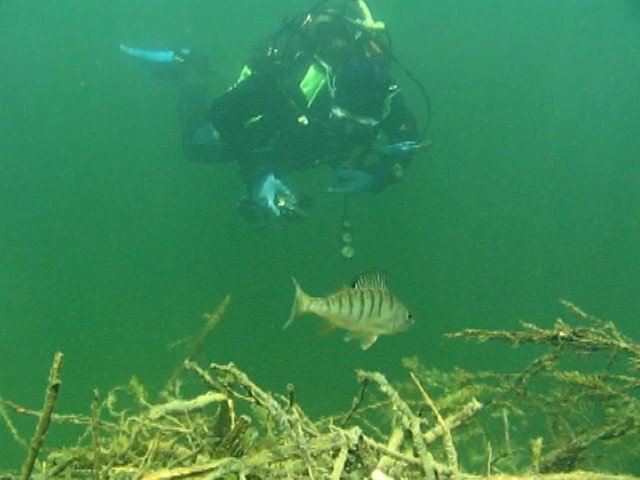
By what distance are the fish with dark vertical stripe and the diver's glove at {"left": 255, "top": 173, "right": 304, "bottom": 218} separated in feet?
12.7

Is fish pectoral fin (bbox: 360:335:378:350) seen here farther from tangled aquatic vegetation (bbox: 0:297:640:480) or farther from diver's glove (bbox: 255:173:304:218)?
diver's glove (bbox: 255:173:304:218)

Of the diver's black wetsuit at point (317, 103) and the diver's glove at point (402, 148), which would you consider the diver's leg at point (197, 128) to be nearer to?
the diver's black wetsuit at point (317, 103)

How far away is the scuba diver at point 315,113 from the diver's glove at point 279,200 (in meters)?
0.01

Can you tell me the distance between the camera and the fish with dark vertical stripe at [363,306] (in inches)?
141

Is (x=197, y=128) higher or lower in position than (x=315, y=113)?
lower

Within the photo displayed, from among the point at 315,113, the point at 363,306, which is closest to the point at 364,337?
the point at 363,306

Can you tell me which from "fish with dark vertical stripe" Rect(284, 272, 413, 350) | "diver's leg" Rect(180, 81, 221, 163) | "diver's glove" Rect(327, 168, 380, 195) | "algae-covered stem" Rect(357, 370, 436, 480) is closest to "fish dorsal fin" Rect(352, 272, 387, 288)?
"fish with dark vertical stripe" Rect(284, 272, 413, 350)

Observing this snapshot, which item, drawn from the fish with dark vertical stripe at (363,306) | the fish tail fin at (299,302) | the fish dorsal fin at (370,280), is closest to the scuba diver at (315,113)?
the fish tail fin at (299,302)

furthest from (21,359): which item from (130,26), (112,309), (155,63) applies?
(130,26)

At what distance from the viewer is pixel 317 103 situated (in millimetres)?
8078

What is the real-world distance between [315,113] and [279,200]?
1246 mm

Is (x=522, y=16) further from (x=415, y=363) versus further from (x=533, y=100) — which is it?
(x=415, y=363)

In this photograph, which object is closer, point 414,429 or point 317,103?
point 414,429

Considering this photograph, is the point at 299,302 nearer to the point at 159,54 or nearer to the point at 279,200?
the point at 279,200
